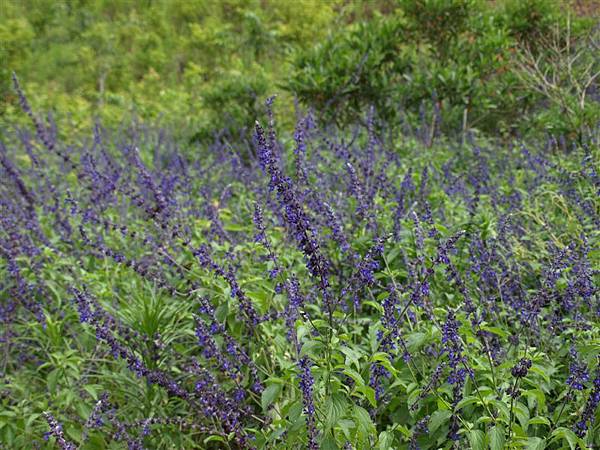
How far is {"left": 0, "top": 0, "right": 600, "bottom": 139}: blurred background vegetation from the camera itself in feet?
24.2

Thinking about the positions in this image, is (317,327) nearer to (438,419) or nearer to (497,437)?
(438,419)

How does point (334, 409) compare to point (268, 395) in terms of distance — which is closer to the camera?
point (334, 409)

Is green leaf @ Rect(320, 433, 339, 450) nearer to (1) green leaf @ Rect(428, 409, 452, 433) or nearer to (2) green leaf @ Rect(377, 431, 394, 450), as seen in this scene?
(2) green leaf @ Rect(377, 431, 394, 450)

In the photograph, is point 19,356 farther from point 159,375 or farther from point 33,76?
point 33,76

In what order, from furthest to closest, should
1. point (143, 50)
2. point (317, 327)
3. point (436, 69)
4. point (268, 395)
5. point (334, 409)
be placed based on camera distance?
point (143, 50) → point (436, 69) → point (317, 327) → point (268, 395) → point (334, 409)

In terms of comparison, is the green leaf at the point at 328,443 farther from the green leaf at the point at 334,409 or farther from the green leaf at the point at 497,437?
the green leaf at the point at 497,437

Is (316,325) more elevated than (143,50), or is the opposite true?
(316,325)

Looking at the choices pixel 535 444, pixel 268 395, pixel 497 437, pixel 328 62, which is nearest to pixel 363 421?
pixel 268 395

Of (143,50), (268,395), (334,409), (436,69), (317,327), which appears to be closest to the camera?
(334,409)

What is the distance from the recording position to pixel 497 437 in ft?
6.49

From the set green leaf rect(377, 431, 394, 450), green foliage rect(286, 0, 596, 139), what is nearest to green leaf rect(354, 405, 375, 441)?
green leaf rect(377, 431, 394, 450)

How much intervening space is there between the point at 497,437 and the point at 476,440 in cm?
7

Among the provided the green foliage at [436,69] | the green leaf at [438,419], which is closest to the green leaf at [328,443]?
the green leaf at [438,419]

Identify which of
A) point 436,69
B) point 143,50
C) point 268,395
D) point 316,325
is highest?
point 316,325
